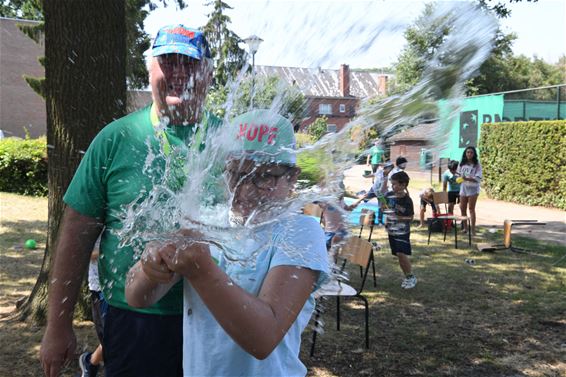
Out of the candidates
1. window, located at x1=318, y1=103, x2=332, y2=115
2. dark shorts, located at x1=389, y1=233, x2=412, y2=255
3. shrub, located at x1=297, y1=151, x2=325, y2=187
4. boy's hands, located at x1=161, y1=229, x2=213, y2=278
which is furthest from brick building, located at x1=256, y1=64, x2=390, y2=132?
dark shorts, located at x1=389, y1=233, x2=412, y2=255

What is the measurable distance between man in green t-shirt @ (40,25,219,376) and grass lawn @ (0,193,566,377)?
2.68 meters

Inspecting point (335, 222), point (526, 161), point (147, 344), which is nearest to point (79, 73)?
point (147, 344)

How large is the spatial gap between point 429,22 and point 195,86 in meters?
0.89

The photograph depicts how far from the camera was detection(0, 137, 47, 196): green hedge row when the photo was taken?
15.1 metres

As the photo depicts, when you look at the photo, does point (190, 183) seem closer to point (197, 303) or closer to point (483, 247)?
point (197, 303)

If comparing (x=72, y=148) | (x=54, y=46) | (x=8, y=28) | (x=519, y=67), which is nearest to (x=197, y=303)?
(x=72, y=148)

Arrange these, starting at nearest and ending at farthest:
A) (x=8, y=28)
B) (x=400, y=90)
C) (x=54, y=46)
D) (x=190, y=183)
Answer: (x=190, y=183)
(x=400, y=90)
(x=54, y=46)
(x=8, y=28)

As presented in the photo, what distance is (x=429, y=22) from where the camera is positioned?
1.69 metres

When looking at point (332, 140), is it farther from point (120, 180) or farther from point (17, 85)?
point (17, 85)

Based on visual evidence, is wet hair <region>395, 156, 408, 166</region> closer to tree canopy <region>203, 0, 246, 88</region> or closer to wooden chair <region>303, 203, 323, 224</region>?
wooden chair <region>303, 203, 323, 224</region>

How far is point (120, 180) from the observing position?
6.44 ft

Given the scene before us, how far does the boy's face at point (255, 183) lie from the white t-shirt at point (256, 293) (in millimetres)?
76

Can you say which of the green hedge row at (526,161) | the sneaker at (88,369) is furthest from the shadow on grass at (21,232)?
the green hedge row at (526,161)

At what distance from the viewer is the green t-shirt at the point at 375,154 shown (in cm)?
176
